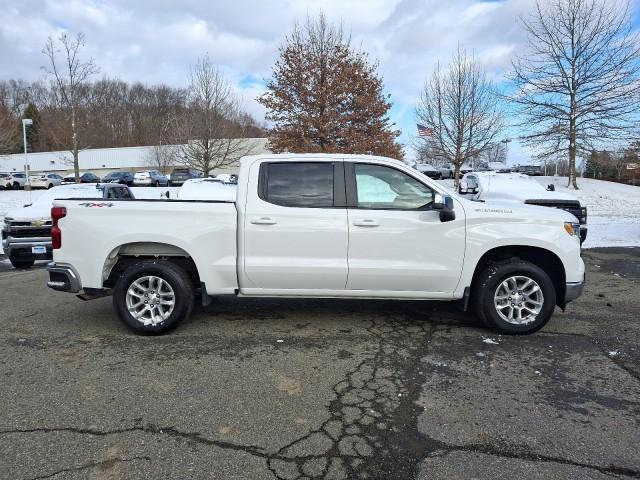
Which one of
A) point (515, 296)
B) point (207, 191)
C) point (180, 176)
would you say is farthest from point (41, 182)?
point (515, 296)

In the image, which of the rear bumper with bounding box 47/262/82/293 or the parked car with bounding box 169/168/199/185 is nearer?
the rear bumper with bounding box 47/262/82/293

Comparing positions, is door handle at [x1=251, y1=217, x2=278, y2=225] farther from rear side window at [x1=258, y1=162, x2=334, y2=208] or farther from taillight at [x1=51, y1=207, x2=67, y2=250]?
taillight at [x1=51, y1=207, x2=67, y2=250]

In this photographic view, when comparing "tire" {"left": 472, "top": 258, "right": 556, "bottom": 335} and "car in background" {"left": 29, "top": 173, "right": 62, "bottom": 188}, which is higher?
"car in background" {"left": 29, "top": 173, "right": 62, "bottom": 188}

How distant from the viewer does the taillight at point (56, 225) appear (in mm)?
5156

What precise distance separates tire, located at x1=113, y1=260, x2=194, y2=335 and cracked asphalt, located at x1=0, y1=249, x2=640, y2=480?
0.53 ft

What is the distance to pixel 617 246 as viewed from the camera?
12.8 m

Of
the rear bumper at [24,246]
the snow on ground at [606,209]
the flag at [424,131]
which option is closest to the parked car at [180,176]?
the snow on ground at [606,209]

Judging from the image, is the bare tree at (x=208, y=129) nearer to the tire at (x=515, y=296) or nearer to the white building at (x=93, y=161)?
the tire at (x=515, y=296)

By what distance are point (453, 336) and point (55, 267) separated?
4293mm

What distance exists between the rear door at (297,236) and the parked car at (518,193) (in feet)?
21.4

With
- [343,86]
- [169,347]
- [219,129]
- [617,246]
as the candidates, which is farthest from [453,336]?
[219,129]

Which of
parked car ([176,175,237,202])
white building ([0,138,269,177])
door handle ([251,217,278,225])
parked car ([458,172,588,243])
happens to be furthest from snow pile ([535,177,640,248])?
white building ([0,138,269,177])

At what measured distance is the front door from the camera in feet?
16.7

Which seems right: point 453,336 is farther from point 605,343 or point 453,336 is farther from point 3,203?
point 3,203
